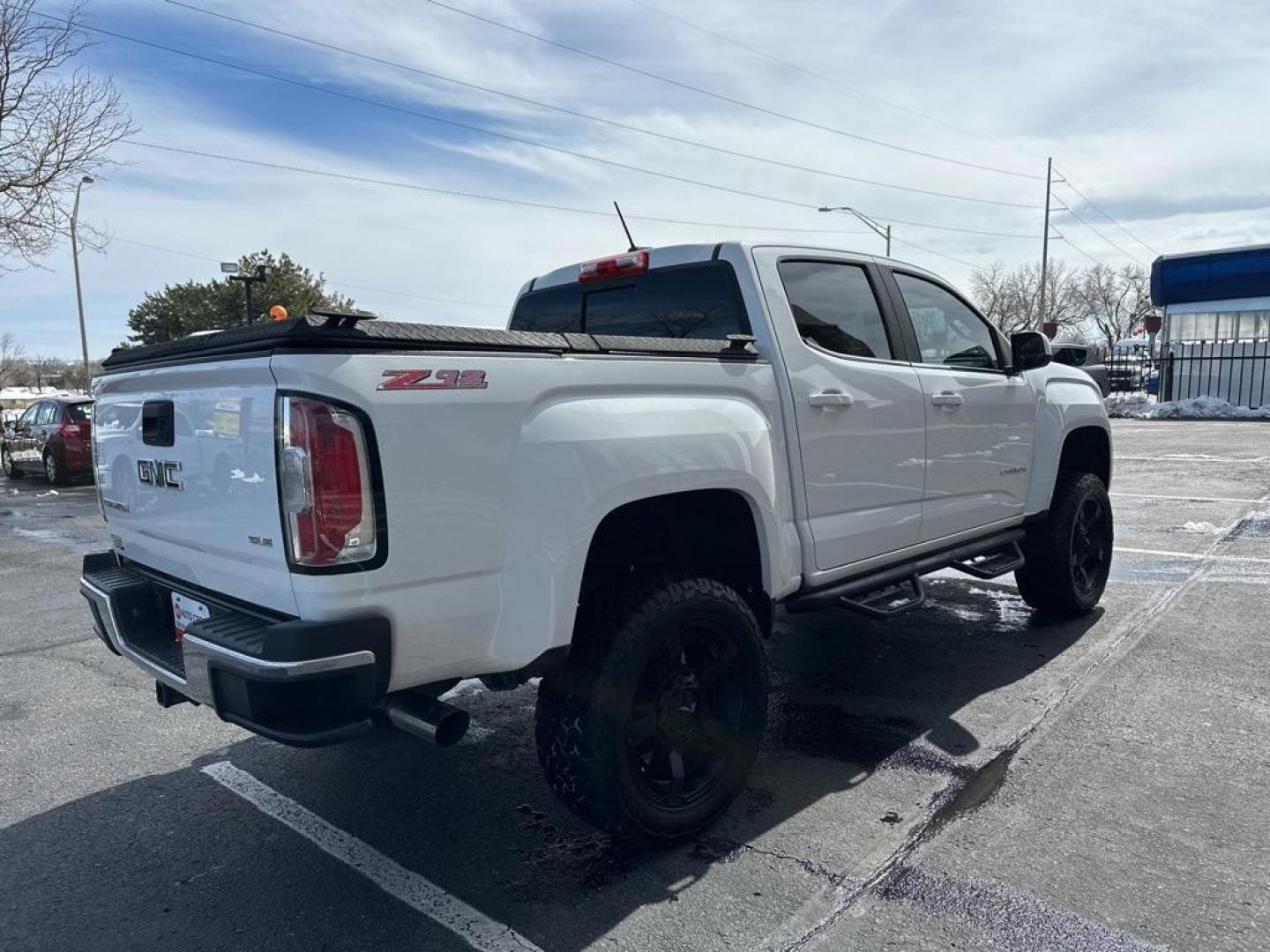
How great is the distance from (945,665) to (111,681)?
4494 mm

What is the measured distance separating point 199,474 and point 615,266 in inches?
79.8

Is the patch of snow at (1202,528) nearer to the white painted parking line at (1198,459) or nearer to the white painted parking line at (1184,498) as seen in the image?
the white painted parking line at (1184,498)

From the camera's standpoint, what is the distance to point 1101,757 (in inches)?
144

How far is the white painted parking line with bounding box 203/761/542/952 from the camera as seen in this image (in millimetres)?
2613

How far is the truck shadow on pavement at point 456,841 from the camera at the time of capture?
270cm

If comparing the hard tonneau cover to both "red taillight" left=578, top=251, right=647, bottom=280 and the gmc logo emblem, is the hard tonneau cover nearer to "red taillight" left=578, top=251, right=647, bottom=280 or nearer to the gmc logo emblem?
the gmc logo emblem

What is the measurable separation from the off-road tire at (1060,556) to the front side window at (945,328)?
3.59 feet

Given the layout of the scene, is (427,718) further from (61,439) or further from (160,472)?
(61,439)

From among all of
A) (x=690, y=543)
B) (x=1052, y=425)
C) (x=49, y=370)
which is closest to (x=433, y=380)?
(x=690, y=543)

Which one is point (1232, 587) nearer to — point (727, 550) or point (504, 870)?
point (727, 550)

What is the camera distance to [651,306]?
13.2 feet

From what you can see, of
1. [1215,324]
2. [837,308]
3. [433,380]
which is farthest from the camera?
[1215,324]

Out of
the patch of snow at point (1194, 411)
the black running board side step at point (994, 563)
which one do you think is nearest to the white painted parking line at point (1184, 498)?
the black running board side step at point (994, 563)

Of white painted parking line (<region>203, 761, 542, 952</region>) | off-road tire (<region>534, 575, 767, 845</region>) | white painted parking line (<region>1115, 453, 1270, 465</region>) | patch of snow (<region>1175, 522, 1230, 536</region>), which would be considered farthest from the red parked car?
white painted parking line (<region>1115, 453, 1270, 465</region>)
